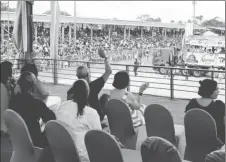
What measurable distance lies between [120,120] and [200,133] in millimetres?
743

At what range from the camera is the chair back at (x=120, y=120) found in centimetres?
300

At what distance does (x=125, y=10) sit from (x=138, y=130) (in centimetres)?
525

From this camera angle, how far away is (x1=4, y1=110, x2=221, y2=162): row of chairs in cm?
163

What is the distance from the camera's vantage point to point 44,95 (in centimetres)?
357

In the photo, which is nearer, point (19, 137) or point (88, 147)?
point (88, 147)

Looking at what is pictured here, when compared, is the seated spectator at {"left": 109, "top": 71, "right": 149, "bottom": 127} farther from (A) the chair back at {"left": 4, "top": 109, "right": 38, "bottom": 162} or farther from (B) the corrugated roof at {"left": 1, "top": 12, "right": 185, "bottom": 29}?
(B) the corrugated roof at {"left": 1, "top": 12, "right": 185, "bottom": 29}

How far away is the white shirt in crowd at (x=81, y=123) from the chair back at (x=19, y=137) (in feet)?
0.89

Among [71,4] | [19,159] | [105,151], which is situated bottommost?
[19,159]

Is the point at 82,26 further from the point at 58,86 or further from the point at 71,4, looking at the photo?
the point at 58,86

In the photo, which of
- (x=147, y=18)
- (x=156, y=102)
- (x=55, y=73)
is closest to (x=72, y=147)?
(x=156, y=102)

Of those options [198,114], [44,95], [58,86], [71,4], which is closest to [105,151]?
[198,114]

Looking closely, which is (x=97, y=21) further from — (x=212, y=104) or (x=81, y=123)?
(x=81, y=123)

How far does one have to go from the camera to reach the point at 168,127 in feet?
9.25

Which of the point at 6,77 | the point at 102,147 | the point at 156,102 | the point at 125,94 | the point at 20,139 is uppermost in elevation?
the point at 6,77
